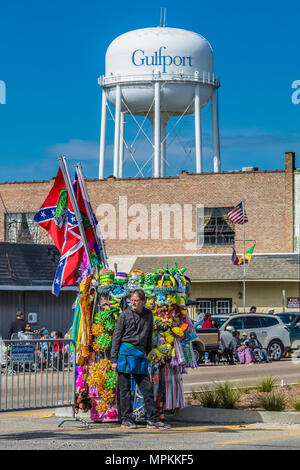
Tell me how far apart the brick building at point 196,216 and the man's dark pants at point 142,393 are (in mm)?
38055

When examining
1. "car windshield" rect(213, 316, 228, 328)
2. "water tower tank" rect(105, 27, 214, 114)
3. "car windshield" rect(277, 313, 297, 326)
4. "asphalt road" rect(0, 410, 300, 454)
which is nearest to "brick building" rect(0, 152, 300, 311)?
"water tower tank" rect(105, 27, 214, 114)

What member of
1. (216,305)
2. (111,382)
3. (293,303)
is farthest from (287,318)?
(111,382)

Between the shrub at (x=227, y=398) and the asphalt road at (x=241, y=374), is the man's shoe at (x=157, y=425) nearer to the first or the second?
the shrub at (x=227, y=398)

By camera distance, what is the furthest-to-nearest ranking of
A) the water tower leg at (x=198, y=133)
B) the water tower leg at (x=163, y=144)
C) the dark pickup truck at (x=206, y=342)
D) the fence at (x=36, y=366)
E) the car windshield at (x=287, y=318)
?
the water tower leg at (x=163, y=144) < the water tower leg at (x=198, y=133) < the car windshield at (x=287, y=318) < the dark pickup truck at (x=206, y=342) < the fence at (x=36, y=366)

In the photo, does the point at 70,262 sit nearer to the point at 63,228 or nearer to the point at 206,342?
the point at 63,228

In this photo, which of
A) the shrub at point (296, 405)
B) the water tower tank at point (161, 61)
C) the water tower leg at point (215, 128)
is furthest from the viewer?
the water tower leg at point (215, 128)

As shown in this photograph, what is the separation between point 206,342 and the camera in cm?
3020

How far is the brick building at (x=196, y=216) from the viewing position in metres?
54.0

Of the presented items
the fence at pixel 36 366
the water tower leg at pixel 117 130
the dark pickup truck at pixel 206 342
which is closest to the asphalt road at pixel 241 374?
the dark pickup truck at pixel 206 342

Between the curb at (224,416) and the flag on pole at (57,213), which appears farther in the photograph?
the flag on pole at (57,213)

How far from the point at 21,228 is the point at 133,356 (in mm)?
47529

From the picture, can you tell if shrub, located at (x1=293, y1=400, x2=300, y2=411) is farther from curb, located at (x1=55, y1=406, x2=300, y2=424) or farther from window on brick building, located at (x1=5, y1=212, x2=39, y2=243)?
window on brick building, located at (x1=5, y1=212, x2=39, y2=243)

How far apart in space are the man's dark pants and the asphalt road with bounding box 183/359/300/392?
699 cm
